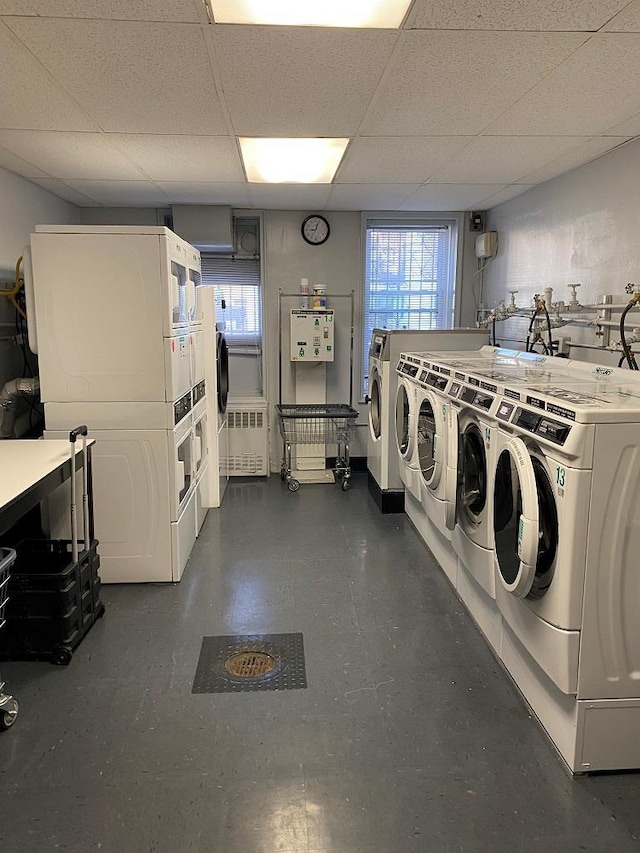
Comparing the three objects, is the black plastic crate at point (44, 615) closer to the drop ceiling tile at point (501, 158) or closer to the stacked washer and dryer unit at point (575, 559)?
the stacked washer and dryer unit at point (575, 559)

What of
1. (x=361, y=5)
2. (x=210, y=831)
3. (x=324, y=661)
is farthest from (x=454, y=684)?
(x=361, y=5)

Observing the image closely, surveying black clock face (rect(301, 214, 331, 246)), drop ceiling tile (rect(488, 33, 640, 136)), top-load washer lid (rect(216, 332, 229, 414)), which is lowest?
top-load washer lid (rect(216, 332, 229, 414))

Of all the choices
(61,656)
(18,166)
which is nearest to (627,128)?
(18,166)

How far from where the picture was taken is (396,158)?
147 inches

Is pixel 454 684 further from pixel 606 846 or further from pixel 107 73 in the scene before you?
pixel 107 73

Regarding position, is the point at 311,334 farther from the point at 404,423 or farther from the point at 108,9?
the point at 108,9

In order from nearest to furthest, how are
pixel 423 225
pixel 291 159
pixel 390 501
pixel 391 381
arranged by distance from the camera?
pixel 291 159 → pixel 391 381 → pixel 390 501 → pixel 423 225

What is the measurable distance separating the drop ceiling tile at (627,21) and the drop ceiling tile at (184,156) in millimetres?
1961

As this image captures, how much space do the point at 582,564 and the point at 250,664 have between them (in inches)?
60.1

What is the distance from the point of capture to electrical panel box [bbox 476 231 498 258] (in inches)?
212

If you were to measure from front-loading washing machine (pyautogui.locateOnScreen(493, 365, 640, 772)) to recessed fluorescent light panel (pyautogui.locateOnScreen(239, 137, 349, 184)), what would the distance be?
2.12m

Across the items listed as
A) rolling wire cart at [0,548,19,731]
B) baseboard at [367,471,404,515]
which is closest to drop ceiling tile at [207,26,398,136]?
rolling wire cart at [0,548,19,731]

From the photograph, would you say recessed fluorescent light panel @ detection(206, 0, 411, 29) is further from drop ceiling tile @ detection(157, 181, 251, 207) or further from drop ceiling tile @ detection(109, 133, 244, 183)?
drop ceiling tile @ detection(157, 181, 251, 207)

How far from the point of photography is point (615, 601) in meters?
1.99
